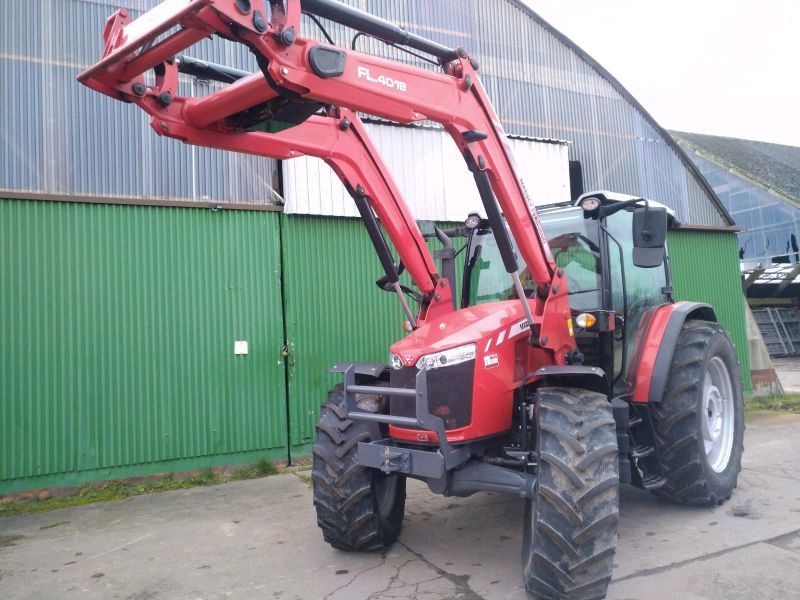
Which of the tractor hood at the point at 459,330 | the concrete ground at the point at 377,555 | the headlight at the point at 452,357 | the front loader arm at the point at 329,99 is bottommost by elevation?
the concrete ground at the point at 377,555

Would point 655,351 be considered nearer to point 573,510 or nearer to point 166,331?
point 573,510

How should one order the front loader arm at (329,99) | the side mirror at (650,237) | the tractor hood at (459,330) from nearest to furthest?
the front loader arm at (329,99)
the tractor hood at (459,330)
the side mirror at (650,237)

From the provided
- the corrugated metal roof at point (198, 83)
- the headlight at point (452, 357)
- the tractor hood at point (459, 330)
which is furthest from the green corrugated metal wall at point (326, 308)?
the headlight at point (452, 357)

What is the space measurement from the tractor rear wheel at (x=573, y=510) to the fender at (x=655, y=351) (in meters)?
1.29

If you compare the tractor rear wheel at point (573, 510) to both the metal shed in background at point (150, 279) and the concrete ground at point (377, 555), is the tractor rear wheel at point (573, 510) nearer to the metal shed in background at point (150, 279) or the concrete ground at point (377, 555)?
the concrete ground at point (377, 555)

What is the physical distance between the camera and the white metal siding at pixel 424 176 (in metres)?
8.28

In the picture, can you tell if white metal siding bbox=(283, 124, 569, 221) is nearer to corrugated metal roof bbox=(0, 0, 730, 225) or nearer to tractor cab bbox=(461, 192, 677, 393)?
corrugated metal roof bbox=(0, 0, 730, 225)

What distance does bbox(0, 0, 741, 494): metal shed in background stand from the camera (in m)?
6.84

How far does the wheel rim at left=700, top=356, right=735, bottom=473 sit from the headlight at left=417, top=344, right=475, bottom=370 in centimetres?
262

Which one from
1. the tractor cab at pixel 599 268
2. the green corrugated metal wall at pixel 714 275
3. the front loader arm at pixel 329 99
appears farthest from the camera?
the green corrugated metal wall at pixel 714 275

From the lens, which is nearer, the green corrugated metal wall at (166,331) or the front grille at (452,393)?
the front grille at (452,393)

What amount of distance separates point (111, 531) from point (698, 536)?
15.6 ft

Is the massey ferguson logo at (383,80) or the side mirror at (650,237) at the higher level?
the massey ferguson logo at (383,80)

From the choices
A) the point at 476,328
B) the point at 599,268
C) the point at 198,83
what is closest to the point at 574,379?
the point at 476,328
